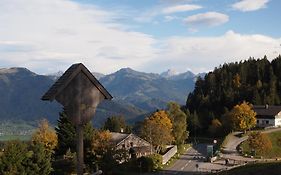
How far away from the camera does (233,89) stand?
168 m

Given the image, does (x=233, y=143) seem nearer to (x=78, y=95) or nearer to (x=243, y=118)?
(x=243, y=118)

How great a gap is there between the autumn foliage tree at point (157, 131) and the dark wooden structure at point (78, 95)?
242 ft

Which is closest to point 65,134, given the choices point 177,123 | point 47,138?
point 47,138

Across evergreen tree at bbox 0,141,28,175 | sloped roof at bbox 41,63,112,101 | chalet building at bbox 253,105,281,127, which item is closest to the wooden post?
sloped roof at bbox 41,63,112,101

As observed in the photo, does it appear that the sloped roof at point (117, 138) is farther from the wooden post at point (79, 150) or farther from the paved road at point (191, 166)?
the wooden post at point (79, 150)

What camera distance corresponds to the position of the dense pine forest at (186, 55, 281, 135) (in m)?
146

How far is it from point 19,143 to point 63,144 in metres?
18.8

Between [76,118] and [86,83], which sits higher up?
[86,83]

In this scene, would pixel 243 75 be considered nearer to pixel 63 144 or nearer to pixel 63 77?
pixel 63 144

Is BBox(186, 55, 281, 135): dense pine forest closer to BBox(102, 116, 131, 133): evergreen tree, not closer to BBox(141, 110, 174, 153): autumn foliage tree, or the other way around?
BBox(102, 116, 131, 133): evergreen tree

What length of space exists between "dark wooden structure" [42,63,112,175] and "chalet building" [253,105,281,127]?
12021 centimetres

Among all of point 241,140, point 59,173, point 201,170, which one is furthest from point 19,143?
point 241,140

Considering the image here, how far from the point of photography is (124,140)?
8006 centimetres

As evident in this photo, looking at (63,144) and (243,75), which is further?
(243,75)
